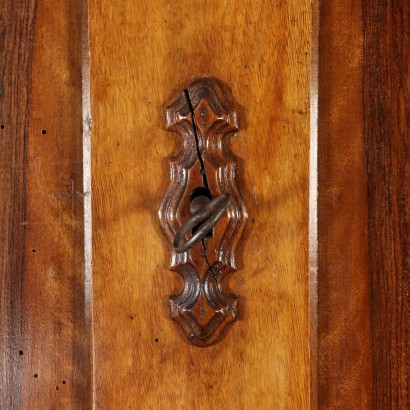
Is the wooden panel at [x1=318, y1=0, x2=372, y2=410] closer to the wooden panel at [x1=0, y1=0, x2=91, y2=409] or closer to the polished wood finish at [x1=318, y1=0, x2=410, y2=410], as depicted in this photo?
the polished wood finish at [x1=318, y1=0, x2=410, y2=410]

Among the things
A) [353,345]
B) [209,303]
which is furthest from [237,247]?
[353,345]

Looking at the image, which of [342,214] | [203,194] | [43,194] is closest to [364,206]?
[342,214]

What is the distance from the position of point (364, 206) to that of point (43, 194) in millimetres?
317

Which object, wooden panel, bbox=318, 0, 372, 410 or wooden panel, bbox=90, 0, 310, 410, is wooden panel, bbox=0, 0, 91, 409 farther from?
wooden panel, bbox=318, 0, 372, 410

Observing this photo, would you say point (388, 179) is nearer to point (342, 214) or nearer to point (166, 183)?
point (342, 214)

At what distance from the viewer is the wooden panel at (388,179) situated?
67 cm

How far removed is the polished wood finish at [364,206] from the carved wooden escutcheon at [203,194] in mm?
95

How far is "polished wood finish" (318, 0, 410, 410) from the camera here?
65 cm

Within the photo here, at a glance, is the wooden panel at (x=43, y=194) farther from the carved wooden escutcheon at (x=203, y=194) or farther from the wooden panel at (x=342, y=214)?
the wooden panel at (x=342, y=214)

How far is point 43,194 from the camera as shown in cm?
65

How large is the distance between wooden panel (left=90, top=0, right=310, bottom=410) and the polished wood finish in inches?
1.7

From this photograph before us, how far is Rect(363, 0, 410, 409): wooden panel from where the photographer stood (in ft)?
2.18

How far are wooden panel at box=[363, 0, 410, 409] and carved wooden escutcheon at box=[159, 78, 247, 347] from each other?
150 mm

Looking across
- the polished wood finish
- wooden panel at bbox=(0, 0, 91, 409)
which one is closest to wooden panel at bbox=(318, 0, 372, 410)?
the polished wood finish
